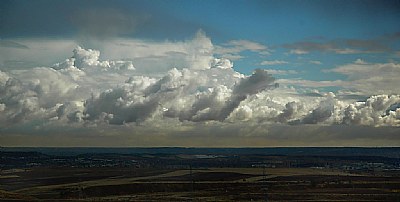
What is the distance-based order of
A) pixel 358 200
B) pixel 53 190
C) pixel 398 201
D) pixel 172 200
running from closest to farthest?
pixel 398 201
pixel 358 200
pixel 172 200
pixel 53 190

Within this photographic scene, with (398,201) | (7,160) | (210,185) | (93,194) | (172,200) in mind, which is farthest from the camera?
(7,160)

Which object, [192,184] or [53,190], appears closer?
[53,190]

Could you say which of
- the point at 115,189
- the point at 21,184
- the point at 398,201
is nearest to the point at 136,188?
the point at 115,189

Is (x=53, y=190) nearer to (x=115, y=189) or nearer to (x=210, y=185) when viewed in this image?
(x=115, y=189)

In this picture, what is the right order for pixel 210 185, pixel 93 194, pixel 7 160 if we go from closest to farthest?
1. pixel 93 194
2. pixel 210 185
3. pixel 7 160

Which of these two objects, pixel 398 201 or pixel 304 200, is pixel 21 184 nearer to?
pixel 304 200

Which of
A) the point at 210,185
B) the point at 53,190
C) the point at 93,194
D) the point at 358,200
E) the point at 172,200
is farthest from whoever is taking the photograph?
the point at 210,185

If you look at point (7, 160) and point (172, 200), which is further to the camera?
point (7, 160)

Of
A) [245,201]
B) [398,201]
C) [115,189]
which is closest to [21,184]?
[115,189]
